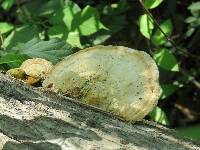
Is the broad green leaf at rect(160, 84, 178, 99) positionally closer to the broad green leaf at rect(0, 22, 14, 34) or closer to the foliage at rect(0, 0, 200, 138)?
the foliage at rect(0, 0, 200, 138)

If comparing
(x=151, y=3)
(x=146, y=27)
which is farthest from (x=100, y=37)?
(x=151, y=3)

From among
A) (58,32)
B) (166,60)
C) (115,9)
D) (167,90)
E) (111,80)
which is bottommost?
(167,90)

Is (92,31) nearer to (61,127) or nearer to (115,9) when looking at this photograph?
(115,9)

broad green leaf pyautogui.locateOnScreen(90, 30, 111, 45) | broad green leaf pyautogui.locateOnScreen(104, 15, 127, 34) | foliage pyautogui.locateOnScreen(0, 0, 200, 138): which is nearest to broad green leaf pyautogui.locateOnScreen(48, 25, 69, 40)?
foliage pyautogui.locateOnScreen(0, 0, 200, 138)

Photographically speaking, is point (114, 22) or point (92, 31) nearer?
point (92, 31)

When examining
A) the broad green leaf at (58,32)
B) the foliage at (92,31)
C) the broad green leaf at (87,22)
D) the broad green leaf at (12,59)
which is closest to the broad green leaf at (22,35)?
the foliage at (92,31)

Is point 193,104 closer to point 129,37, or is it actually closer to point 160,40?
point 129,37
